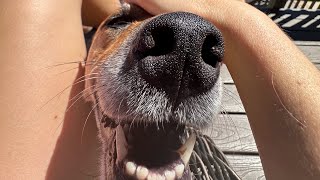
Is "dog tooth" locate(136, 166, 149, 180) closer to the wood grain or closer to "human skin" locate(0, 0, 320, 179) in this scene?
"human skin" locate(0, 0, 320, 179)

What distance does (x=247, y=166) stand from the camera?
88.9 inches

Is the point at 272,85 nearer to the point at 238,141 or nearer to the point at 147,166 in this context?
the point at 147,166

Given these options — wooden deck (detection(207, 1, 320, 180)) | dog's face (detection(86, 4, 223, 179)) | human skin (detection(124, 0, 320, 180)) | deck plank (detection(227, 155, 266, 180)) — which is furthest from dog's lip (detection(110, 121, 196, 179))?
Answer: deck plank (detection(227, 155, 266, 180))

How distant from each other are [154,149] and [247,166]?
1130mm

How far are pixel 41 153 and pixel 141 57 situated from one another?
622mm

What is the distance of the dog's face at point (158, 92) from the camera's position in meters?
1.00

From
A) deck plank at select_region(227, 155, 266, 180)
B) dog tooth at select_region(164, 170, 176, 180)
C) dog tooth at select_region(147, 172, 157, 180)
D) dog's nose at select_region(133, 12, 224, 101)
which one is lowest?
deck plank at select_region(227, 155, 266, 180)

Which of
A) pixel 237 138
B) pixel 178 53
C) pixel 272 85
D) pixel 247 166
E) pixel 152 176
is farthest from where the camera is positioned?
pixel 237 138

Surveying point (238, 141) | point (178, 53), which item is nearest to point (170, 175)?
point (178, 53)

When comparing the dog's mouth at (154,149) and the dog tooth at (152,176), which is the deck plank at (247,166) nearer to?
the dog's mouth at (154,149)

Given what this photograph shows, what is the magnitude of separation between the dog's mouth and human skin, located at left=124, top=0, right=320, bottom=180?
0.66 feet

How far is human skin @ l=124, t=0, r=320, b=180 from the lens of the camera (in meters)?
1.22

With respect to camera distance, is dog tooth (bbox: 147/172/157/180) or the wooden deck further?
the wooden deck

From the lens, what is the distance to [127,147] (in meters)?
1.27
